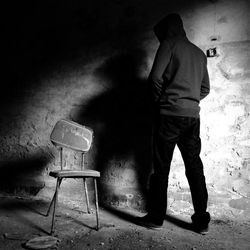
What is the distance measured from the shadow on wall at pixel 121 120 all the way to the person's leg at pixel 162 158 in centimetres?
61

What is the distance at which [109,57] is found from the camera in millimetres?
3346

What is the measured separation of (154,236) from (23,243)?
3.10ft

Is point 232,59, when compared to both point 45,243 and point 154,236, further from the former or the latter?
point 45,243

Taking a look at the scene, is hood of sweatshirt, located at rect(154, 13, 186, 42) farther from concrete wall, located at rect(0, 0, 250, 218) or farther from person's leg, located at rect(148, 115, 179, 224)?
person's leg, located at rect(148, 115, 179, 224)

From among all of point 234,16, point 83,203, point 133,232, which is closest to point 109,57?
point 234,16

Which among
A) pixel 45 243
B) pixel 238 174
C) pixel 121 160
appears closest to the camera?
pixel 45 243

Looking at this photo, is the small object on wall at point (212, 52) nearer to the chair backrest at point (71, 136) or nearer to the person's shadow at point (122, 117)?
the person's shadow at point (122, 117)

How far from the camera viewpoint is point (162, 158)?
254cm

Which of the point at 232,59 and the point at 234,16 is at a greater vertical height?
the point at 234,16

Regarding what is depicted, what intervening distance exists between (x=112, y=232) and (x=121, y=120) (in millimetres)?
1178

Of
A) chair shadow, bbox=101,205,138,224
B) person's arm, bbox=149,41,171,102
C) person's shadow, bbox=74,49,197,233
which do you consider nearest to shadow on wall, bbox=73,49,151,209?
person's shadow, bbox=74,49,197,233

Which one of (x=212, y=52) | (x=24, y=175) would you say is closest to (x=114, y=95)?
(x=212, y=52)

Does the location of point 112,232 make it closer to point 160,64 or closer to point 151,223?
point 151,223

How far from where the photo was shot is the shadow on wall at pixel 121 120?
320 cm
